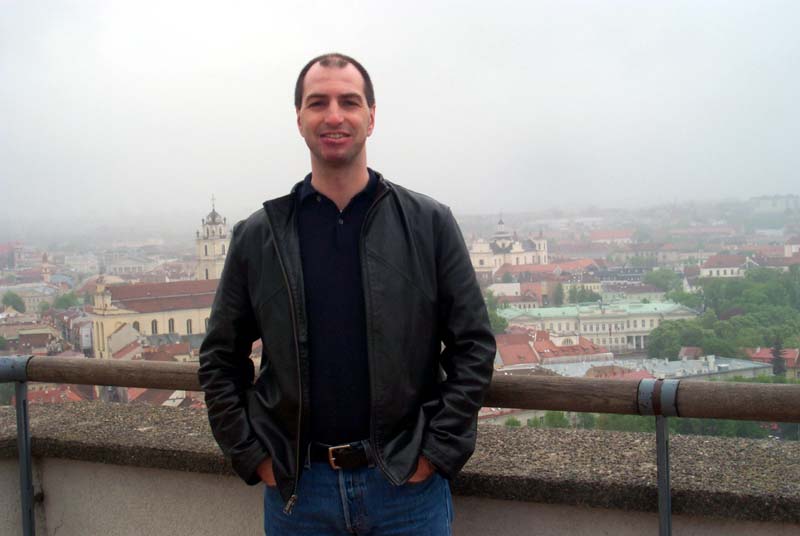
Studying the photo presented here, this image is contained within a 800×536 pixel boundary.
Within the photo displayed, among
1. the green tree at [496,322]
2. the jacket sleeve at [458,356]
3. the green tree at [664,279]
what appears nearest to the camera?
the jacket sleeve at [458,356]

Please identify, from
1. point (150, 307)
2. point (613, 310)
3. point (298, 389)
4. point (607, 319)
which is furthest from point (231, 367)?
point (150, 307)

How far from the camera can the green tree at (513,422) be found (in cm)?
264

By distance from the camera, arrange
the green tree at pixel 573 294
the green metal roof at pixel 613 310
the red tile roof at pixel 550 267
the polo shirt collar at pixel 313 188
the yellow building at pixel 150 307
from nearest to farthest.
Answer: the polo shirt collar at pixel 313 188, the green metal roof at pixel 613 310, the yellow building at pixel 150 307, the green tree at pixel 573 294, the red tile roof at pixel 550 267

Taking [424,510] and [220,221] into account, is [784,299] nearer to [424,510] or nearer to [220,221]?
[424,510]

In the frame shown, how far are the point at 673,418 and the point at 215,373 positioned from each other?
114 centimetres

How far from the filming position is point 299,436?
185cm

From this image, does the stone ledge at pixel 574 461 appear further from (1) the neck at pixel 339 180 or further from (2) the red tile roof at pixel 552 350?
(2) the red tile roof at pixel 552 350

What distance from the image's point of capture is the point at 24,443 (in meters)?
2.84

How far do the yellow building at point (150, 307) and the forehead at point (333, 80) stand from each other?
2099 centimetres

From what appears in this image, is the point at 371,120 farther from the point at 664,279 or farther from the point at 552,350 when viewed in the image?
the point at 664,279

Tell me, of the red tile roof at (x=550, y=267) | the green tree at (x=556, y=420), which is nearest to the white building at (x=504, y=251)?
the red tile roof at (x=550, y=267)

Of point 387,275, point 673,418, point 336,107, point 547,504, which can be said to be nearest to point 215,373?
point 387,275

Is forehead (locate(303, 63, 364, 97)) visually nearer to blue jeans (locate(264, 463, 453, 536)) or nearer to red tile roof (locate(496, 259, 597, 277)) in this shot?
blue jeans (locate(264, 463, 453, 536))

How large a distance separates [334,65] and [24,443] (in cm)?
183
